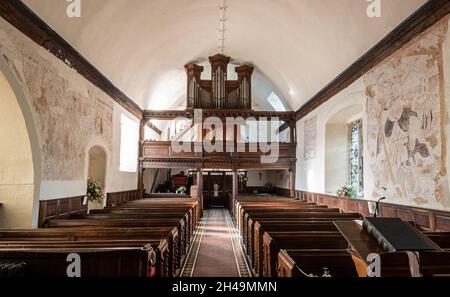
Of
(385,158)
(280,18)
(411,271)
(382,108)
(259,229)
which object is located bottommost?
(259,229)

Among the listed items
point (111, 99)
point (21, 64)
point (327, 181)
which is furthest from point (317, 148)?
point (21, 64)

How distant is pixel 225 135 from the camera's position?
11.6 metres

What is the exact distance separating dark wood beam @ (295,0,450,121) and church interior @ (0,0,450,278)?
0.10 feet

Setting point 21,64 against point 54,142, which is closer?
point 21,64

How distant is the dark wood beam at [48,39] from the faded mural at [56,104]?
5.3 inches

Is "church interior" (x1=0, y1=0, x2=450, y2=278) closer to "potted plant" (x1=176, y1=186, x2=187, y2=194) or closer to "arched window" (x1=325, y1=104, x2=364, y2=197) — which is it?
"arched window" (x1=325, y1=104, x2=364, y2=197)

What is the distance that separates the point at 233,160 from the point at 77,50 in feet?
21.9

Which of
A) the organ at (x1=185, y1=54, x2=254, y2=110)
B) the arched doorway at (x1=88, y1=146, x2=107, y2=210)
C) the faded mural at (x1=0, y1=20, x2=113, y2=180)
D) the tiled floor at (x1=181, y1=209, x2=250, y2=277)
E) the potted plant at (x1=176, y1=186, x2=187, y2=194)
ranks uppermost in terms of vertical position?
the organ at (x1=185, y1=54, x2=254, y2=110)

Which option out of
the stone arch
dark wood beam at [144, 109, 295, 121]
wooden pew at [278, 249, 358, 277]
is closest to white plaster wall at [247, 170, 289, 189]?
dark wood beam at [144, 109, 295, 121]

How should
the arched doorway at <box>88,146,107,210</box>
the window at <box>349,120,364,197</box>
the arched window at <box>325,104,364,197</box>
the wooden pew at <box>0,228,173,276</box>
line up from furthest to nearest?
the arched window at <box>325,104,364,197</box>
the window at <box>349,120,364,197</box>
the arched doorway at <box>88,146,107,210</box>
the wooden pew at <box>0,228,173,276</box>

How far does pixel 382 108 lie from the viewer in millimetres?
5863

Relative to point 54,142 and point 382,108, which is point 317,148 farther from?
point 54,142

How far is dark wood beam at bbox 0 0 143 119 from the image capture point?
4.41 metres
